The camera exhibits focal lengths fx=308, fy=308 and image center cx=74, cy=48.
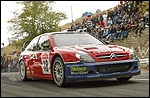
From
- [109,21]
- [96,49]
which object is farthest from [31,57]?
[109,21]

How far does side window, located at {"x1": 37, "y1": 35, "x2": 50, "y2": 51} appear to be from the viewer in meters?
7.31

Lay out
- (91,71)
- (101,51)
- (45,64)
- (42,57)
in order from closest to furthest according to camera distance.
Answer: (91,71) → (101,51) → (45,64) → (42,57)

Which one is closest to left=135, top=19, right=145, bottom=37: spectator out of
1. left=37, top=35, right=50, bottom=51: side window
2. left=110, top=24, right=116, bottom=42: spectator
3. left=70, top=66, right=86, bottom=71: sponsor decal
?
left=110, top=24, right=116, bottom=42: spectator

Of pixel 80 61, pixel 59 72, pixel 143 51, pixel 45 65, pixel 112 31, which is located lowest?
pixel 143 51

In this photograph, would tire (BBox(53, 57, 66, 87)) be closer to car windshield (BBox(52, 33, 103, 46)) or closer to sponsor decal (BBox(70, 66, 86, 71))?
sponsor decal (BBox(70, 66, 86, 71))

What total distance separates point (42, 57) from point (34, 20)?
2705 centimetres

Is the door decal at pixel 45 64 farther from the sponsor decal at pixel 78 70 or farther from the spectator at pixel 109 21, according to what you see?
the spectator at pixel 109 21

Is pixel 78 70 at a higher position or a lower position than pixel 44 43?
lower

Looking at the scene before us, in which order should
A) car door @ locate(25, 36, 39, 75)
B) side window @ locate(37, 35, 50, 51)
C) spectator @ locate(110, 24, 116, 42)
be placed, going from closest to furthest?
side window @ locate(37, 35, 50, 51), car door @ locate(25, 36, 39, 75), spectator @ locate(110, 24, 116, 42)

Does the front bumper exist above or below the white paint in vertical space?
above

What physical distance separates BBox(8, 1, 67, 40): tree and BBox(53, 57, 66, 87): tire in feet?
88.7

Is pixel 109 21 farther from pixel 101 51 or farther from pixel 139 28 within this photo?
pixel 101 51

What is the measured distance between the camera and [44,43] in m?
7.64

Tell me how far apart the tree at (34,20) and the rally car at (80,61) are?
26.3m
